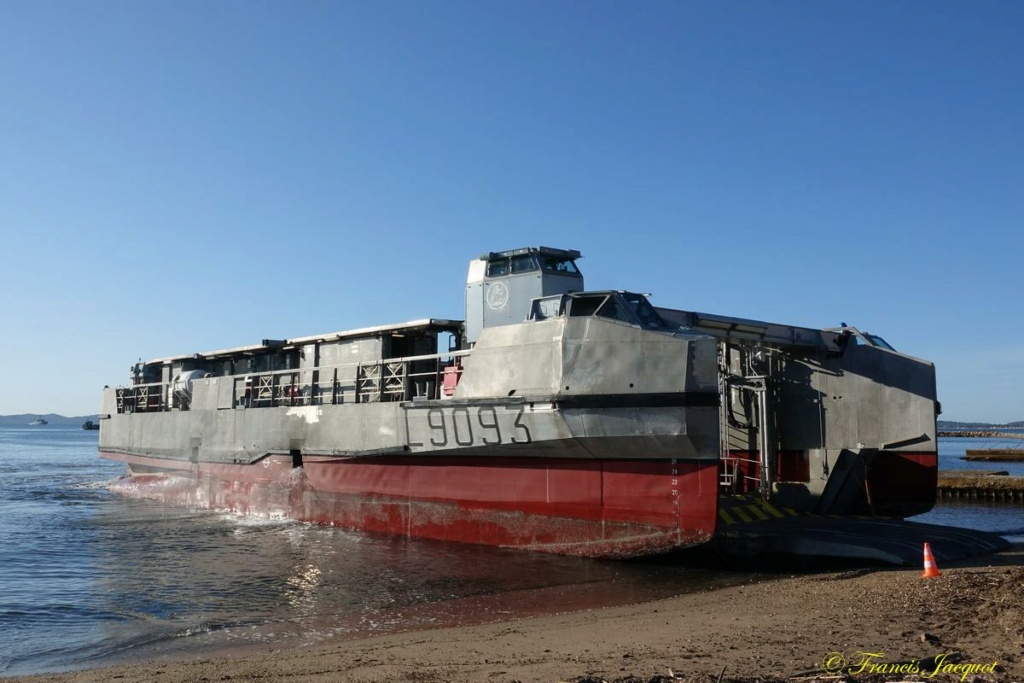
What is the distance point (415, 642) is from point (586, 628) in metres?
1.69

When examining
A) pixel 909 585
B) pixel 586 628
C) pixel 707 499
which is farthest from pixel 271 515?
pixel 909 585

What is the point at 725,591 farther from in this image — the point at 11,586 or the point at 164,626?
the point at 11,586

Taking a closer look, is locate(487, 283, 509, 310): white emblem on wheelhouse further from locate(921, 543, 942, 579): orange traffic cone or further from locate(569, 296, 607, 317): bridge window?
locate(921, 543, 942, 579): orange traffic cone

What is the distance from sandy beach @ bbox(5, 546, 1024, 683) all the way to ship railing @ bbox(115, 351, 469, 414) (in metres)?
7.05

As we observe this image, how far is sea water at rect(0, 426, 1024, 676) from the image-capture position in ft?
27.8

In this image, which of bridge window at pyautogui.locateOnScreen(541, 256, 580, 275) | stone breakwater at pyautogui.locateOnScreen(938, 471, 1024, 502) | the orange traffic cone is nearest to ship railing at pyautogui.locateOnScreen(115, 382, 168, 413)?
bridge window at pyautogui.locateOnScreen(541, 256, 580, 275)

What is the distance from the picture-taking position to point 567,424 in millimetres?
11773

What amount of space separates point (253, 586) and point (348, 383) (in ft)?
23.6

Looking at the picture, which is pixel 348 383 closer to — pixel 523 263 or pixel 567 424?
pixel 523 263

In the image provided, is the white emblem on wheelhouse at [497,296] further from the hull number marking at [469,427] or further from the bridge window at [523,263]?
the hull number marking at [469,427]

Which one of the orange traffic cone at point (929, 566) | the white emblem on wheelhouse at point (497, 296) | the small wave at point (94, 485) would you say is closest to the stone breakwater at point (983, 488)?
the orange traffic cone at point (929, 566)

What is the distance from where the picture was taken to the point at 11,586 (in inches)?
442

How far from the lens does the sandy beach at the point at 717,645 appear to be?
541cm

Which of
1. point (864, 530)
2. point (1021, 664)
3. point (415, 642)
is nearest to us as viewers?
point (1021, 664)
